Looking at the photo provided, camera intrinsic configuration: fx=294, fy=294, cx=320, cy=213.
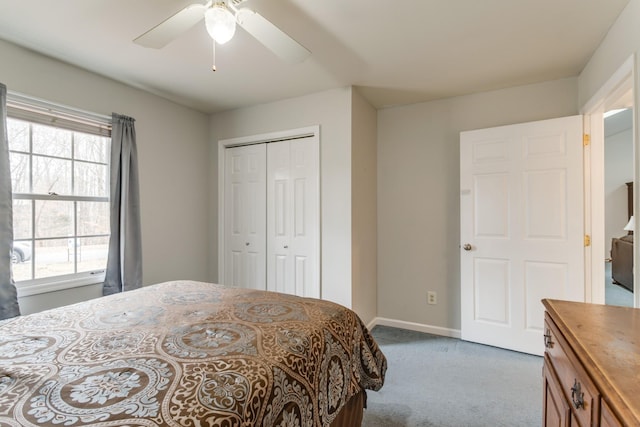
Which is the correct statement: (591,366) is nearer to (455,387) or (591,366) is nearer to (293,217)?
(455,387)

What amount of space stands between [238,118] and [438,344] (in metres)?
3.17

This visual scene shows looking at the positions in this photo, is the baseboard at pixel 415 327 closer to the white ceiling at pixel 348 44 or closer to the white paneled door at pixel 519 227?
the white paneled door at pixel 519 227

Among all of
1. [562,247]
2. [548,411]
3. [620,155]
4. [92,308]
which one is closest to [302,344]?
[548,411]

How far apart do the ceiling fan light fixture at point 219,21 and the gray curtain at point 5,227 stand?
5.58 feet

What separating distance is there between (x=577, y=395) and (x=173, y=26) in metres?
2.15

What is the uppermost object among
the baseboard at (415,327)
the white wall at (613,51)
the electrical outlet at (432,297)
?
the white wall at (613,51)

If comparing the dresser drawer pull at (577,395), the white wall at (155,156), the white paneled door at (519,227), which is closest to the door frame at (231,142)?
the white wall at (155,156)

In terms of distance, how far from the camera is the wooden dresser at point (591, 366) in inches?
25.7

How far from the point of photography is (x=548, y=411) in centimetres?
121

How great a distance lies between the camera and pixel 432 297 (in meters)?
3.06

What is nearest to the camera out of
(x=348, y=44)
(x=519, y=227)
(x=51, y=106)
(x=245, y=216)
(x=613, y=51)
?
(x=613, y=51)

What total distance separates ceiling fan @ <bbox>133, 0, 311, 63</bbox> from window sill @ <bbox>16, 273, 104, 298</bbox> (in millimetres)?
1951

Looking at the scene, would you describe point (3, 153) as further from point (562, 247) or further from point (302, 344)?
point (562, 247)

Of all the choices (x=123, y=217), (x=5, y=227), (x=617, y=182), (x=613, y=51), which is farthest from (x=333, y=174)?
(x=617, y=182)
